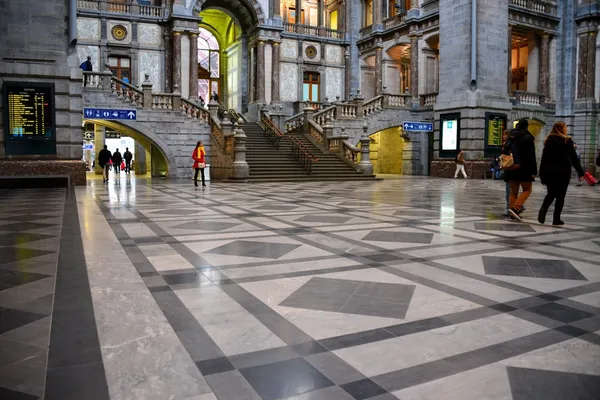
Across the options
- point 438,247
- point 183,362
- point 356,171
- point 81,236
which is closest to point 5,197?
point 81,236

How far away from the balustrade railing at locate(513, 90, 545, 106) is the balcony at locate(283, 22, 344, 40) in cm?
1181

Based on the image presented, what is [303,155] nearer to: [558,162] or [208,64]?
[558,162]

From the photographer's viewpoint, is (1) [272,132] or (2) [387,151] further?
(2) [387,151]

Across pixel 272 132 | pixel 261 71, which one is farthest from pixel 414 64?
pixel 272 132

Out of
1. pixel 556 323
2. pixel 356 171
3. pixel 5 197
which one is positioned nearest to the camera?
pixel 556 323

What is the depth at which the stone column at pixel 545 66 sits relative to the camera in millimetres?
27869

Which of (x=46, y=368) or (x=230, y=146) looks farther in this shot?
(x=230, y=146)

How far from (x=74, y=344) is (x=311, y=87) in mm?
30429

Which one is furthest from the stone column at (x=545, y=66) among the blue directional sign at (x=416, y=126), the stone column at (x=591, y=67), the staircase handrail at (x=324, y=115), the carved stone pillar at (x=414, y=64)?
the staircase handrail at (x=324, y=115)

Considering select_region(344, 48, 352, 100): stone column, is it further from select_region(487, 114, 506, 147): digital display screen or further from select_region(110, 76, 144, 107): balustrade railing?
select_region(110, 76, 144, 107): balustrade railing

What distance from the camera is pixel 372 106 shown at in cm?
2695

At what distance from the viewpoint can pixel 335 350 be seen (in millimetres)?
2572

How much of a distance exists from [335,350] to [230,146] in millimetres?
18298

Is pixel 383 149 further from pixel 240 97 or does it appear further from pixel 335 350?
pixel 335 350
